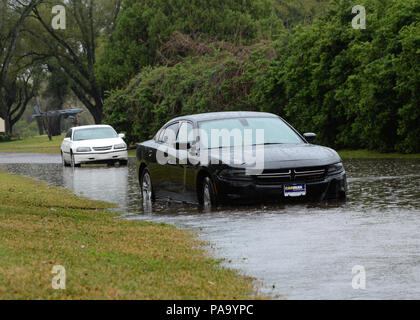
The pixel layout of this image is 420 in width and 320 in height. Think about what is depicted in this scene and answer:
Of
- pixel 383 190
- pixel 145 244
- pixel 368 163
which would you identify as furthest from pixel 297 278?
pixel 368 163

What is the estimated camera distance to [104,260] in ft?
29.0

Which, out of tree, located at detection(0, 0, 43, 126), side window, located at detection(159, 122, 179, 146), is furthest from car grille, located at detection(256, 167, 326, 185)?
tree, located at detection(0, 0, 43, 126)

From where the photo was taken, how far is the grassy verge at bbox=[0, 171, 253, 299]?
7145 millimetres

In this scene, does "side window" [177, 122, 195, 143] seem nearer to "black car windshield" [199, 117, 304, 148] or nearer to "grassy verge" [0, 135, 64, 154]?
"black car windshield" [199, 117, 304, 148]

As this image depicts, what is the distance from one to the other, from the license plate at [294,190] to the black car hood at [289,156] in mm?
322

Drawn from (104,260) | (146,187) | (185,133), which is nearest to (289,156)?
(185,133)

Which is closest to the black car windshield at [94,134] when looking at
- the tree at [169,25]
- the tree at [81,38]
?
the tree at [169,25]

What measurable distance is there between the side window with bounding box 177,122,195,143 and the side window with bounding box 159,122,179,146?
18cm

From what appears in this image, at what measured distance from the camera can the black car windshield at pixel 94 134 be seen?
33106 mm

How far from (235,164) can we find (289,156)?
86 centimetres

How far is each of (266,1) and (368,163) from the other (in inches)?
1437

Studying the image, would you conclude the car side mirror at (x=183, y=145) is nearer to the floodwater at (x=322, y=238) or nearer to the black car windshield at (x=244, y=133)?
the black car windshield at (x=244, y=133)

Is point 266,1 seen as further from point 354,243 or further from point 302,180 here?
point 354,243
